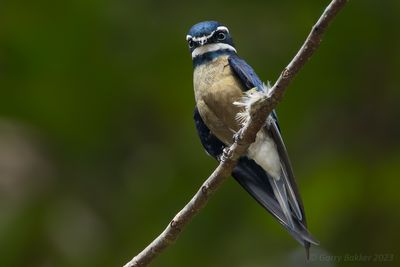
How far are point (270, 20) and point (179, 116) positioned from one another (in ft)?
3.42

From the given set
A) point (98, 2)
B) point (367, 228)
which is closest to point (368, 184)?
point (367, 228)

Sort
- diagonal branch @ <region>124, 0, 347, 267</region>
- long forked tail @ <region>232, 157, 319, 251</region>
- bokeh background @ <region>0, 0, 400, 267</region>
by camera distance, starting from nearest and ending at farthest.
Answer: diagonal branch @ <region>124, 0, 347, 267</region>
long forked tail @ <region>232, 157, 319, 251</region>
bokeh background @ <region>0, 0, 400, 267</region>

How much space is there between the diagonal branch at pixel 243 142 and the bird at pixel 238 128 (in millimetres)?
788

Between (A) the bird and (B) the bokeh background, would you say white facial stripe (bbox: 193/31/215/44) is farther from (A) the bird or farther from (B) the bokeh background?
(B) the bokeh background

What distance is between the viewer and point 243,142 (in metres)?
5.02

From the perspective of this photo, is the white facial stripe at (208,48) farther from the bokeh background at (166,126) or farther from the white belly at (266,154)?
the bokeh background at (166,126)

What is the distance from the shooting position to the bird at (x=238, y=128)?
19.5 ft

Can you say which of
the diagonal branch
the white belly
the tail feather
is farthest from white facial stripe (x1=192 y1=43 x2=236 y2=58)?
the diagonal branch

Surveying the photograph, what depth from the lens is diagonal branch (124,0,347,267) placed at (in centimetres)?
457

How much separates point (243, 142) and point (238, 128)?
107cm

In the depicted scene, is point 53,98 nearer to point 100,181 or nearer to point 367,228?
point 100,181

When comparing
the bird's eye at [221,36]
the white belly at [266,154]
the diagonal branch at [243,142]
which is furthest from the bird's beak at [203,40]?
the diagonal branch at [243,142]

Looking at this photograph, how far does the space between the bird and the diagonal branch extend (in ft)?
2.58

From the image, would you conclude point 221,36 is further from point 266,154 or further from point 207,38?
point 266,154
